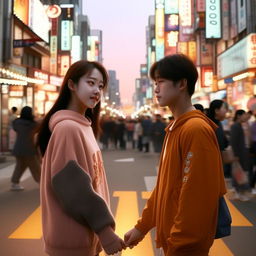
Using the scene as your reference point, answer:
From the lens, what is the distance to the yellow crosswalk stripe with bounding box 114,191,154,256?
14.2 feet

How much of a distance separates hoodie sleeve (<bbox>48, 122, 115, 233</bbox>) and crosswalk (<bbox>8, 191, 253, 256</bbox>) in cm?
235

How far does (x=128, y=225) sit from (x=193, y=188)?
149 inches

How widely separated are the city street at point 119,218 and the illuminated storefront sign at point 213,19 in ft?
59.3

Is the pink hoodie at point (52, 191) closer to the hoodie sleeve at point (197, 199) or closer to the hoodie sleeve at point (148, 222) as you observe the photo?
the hoodie sleeve at point (148, 222)

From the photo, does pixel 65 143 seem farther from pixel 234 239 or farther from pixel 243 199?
pixel 243 199

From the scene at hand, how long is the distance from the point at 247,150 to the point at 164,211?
615cm

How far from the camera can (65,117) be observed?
2020 mm

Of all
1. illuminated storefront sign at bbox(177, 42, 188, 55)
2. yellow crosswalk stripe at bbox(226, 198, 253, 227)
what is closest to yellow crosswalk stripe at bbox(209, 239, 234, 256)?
yellow crosswalk stripe at bbox(226, 198, 253, 227)

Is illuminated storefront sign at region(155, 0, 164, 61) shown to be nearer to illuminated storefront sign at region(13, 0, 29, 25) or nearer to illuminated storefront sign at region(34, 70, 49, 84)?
illuminated storefront sign at region(34, 70, 49, 84)

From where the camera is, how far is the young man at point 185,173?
1685mm

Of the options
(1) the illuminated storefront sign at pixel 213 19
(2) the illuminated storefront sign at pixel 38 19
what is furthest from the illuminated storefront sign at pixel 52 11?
(1) the illuminated storefront sign at pixel 213 19

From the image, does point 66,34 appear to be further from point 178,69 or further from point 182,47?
point 178,69

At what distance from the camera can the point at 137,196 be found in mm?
7430

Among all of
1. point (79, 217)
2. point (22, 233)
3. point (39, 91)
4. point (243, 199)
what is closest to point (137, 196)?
point (243, 199)
